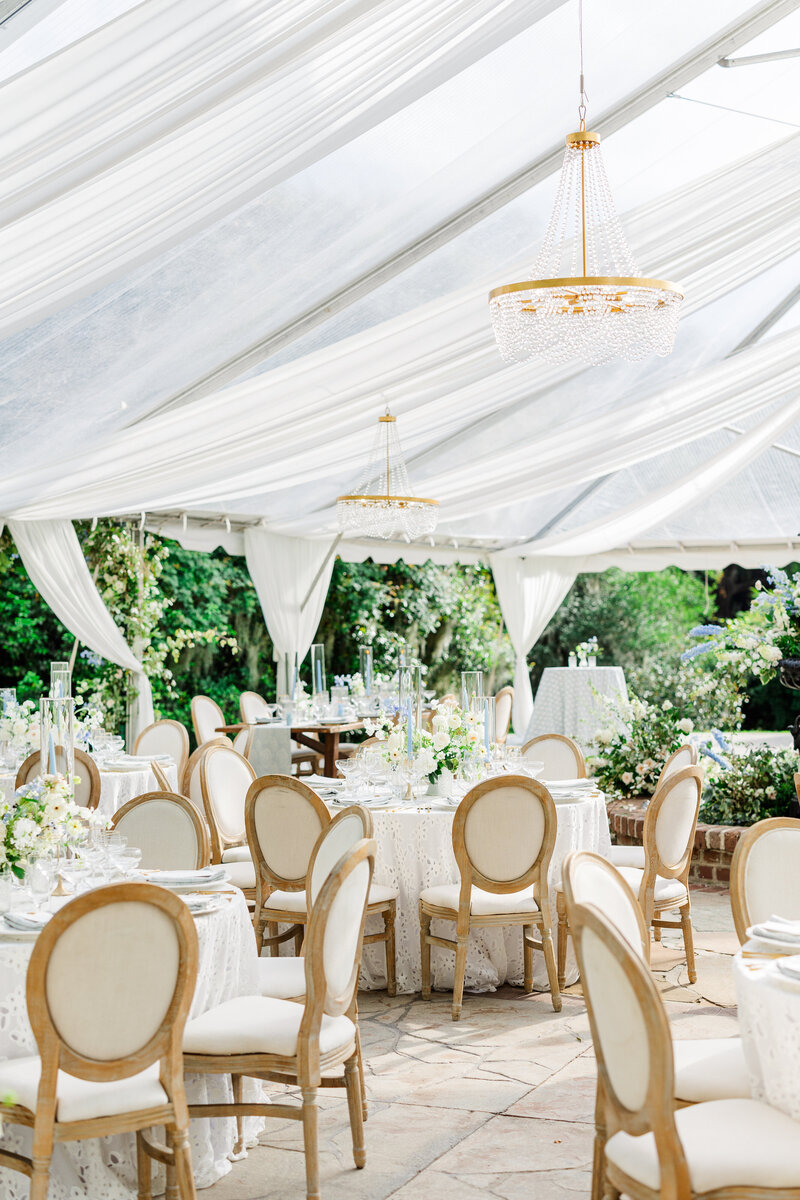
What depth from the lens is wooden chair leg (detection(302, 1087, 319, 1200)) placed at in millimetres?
3188

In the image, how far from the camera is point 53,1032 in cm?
283

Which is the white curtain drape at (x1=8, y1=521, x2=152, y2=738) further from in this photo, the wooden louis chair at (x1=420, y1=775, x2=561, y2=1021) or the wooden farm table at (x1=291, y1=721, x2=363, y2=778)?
the wooden louis chair at (x1=420, y1=775, x2=561, y2=1021)

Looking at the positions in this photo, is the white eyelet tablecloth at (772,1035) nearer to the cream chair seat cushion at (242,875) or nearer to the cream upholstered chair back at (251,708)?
the cream chair seat cushion at (242,875)

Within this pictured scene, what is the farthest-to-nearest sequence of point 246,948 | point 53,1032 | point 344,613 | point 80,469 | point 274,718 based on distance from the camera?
point 344,613, point 274,718, point 80,469, point 246,948, point 53,1032

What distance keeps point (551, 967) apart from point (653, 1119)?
8.71ft

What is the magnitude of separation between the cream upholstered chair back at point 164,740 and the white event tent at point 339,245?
0.99 m

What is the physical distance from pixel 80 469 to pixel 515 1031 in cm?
382

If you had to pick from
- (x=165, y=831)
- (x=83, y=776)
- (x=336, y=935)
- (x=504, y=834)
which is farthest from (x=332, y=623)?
(x=336, y=935)

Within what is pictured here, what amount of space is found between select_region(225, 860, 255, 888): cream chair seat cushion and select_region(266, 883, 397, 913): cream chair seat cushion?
411 mm

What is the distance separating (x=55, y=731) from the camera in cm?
374

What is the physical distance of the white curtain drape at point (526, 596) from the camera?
12.7 m

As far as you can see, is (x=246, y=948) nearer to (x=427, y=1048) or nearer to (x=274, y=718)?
(x=427, y=1048)

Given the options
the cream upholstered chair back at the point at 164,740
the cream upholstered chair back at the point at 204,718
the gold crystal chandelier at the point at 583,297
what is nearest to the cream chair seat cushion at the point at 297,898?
the gold crystal chandelier at the point at 583,297

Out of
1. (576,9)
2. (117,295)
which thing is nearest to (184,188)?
(117,295)
